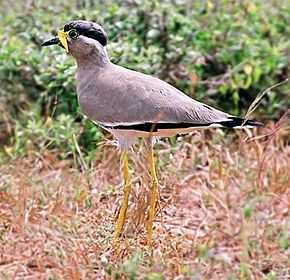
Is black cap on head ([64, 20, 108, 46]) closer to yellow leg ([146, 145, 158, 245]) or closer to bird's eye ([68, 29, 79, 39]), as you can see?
bird's eye ([68, 29, 79, 39])

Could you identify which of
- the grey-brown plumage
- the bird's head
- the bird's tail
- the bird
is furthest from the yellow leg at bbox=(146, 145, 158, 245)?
the bird's head

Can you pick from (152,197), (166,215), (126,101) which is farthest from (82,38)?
(166,215)

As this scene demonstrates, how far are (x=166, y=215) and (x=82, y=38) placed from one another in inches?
37.9

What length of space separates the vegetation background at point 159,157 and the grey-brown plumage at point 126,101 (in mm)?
364

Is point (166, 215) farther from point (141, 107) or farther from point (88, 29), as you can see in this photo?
point (88, 29)

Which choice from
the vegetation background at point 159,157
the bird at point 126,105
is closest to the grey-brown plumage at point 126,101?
the bird at point 126,105

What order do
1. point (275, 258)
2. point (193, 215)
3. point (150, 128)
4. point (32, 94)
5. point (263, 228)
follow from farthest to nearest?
point (32, 94) → point (193, 215) → point (263, 228) → point (275, 258) → point (150, 128)

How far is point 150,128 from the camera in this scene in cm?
345

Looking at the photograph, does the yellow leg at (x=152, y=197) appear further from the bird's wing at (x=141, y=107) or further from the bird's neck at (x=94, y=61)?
the bird's neck at (x=94, y=61)

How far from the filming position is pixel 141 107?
3492 mm

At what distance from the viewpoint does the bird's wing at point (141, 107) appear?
347 centimetres

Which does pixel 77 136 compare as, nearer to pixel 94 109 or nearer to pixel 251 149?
pixel 251 149

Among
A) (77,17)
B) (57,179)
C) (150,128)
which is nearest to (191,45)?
(77,17)

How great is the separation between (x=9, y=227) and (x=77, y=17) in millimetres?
1675
